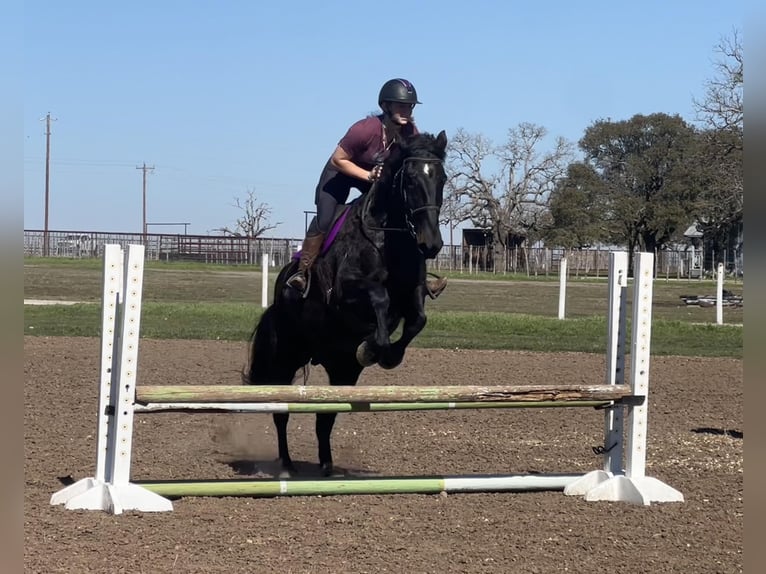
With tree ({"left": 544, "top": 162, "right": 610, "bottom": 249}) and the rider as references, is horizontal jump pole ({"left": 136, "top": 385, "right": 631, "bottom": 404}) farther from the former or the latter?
tree ({"left": 544, "top": 162, "right": 610, "bottom": 249})

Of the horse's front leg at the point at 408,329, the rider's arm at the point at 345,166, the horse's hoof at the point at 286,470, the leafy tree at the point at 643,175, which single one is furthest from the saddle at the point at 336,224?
the leafy tree at the point at 643,175

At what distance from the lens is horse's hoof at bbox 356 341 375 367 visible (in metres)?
6.27

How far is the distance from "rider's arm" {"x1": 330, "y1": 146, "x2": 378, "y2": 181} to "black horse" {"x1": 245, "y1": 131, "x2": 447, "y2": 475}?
6.4 inches

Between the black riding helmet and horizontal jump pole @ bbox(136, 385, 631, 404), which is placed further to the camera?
the black riding helmet

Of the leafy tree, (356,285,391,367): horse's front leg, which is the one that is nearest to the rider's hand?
(356,285,391,367): horse's front leg

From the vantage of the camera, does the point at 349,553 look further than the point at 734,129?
No

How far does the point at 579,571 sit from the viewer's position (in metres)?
4.44

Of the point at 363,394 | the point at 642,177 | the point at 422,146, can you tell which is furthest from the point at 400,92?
the point at 642,177

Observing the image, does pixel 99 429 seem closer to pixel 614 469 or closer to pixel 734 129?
pixel 614 469

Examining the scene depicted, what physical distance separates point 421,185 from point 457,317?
15.5 meters

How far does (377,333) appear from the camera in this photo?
6211 mm

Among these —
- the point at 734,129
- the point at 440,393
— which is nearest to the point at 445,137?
the point at 440,393

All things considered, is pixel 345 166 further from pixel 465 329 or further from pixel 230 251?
pixel 230 251

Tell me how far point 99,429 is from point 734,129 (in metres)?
26.2
